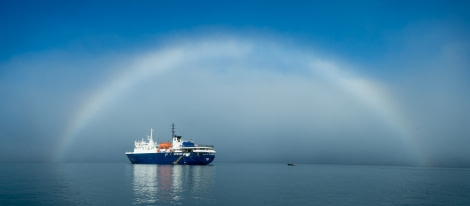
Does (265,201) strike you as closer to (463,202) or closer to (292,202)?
(292,202)

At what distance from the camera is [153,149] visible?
18712 centimetres

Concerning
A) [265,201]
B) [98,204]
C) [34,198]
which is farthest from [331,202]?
[34,198]

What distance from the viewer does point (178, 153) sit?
159250mm

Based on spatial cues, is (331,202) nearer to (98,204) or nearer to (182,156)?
(98,204)

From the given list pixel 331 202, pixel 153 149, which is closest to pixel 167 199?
pixel 331 202

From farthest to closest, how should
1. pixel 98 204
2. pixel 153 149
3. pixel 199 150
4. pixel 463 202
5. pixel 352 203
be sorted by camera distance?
pixel 153 149, pixel 199 150, pixel 463 202, pixel 352 203, pixel 98 204

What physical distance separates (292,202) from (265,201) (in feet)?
12.0

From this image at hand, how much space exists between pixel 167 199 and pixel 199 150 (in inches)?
4165

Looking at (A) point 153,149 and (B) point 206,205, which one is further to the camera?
(A) point 153,149

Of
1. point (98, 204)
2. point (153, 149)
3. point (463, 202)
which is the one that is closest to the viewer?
point (98, 204)

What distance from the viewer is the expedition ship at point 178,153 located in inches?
6068

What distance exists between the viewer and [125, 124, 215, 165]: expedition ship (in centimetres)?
15414

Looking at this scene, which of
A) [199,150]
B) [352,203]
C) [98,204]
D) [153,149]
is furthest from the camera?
[153,149]

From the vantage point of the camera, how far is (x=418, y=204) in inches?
1891
